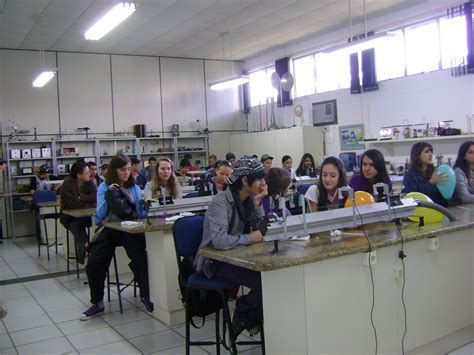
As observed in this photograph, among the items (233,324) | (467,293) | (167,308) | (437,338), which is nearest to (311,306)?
(233,324)

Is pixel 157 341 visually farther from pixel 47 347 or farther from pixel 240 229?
pixel 240 229

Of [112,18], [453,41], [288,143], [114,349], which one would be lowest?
[114,349]

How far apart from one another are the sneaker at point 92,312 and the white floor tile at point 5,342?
60cm

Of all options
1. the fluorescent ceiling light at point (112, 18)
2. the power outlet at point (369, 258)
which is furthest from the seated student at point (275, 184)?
the fluorescent ceiling light at point (112, 18)

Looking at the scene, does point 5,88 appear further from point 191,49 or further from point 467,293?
point 467,293

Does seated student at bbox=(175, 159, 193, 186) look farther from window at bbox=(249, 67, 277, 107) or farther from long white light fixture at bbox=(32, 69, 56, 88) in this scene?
window at bbox=(249, 67, 277, 107)

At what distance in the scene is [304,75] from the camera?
10.5 metres

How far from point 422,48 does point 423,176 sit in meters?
4.93

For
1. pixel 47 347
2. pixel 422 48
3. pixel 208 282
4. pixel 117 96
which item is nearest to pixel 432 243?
pixel 208 282

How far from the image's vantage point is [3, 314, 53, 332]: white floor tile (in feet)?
13.3

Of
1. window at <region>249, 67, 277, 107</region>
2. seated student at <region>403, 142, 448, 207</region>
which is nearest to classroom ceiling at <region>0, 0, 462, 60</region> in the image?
window at <region>249, 67, 277, 107</region>

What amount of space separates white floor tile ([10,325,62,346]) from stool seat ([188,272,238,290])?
1646mm

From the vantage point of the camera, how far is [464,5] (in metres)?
7.27

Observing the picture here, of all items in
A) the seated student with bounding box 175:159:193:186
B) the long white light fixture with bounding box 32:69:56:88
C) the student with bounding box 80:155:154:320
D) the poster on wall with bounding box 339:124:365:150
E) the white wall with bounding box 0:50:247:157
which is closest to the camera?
the student with bounding box 80:155:154:320
